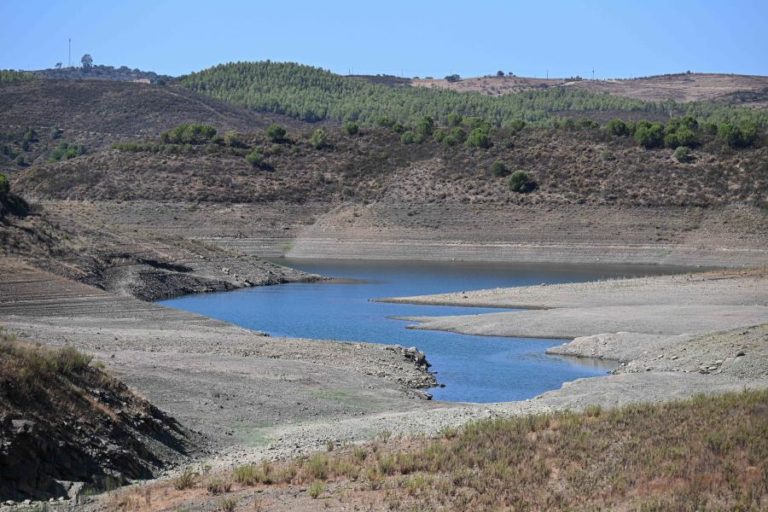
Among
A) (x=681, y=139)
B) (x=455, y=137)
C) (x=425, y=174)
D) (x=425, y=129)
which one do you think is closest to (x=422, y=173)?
(x=425, y=174)

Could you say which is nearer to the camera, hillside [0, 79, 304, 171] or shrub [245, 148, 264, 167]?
shrub [245, 148, 264, 167]

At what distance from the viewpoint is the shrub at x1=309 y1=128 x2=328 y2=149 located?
110 metres

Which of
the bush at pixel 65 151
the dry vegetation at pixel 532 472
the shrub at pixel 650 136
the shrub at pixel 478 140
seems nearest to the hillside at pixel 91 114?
the bush at pixel 65 151

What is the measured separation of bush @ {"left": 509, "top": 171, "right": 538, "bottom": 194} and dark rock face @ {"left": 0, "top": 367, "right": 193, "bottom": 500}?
74239mm

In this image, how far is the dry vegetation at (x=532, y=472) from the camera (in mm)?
15575

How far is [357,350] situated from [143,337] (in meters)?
5.72

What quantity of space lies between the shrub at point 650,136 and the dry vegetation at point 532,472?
83.7m

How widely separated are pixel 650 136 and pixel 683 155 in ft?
15.7

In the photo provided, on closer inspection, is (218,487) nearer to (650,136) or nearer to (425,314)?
(425,314)

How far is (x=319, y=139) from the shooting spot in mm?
110938

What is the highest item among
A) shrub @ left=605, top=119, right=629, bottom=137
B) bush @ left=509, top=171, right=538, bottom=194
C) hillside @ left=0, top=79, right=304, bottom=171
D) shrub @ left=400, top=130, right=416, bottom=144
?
hillside @ left=0, top=79, right=304, bottom=171

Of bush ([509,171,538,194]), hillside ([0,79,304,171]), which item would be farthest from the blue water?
hillside ([0,79,304,171])

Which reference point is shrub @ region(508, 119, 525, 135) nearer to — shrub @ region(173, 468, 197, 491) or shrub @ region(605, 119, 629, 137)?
shrub @ region(605, 119, 629, 137)

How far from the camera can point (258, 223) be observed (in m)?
92.5
